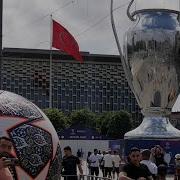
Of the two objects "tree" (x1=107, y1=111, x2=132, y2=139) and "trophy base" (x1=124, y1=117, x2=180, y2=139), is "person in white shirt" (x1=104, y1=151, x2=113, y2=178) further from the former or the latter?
"tree" (x1=107, y1=111, x2=132, y2=139)

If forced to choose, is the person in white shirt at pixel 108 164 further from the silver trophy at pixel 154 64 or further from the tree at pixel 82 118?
the tree at pixel 82 118

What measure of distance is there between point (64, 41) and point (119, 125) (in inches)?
2416

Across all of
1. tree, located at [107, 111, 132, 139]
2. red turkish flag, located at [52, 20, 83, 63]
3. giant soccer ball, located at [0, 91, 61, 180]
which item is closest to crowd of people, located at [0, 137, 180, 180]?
giant soccer ball, located at [0, 91, 61, 180]

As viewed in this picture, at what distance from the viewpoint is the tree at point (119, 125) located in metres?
88.9

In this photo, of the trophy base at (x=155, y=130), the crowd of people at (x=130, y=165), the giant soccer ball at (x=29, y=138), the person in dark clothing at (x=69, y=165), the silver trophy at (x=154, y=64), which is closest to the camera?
the crowd of people at (x=130, y=165)

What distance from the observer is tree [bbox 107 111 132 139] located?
8888cm

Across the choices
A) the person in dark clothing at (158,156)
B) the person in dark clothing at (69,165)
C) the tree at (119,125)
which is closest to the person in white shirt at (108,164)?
the person in dark clothing at (158,156)

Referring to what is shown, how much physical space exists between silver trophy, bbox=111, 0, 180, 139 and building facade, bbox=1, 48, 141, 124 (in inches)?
3462

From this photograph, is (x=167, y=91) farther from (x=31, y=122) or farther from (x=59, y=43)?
→ (x=31, y=122)

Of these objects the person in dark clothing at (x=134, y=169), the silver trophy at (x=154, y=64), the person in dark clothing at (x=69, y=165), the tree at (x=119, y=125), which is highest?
the silver trophy at (x=154, y=64)

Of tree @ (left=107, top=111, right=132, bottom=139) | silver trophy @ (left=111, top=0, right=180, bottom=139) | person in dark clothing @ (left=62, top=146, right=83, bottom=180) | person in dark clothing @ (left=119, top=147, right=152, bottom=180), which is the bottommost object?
tree @ (left=107, top=111, right=132, bottom=139)

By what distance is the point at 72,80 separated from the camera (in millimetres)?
122938

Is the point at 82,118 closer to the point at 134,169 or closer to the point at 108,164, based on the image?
the point at 108,164

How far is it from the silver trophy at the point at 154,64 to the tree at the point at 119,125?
64.3m
